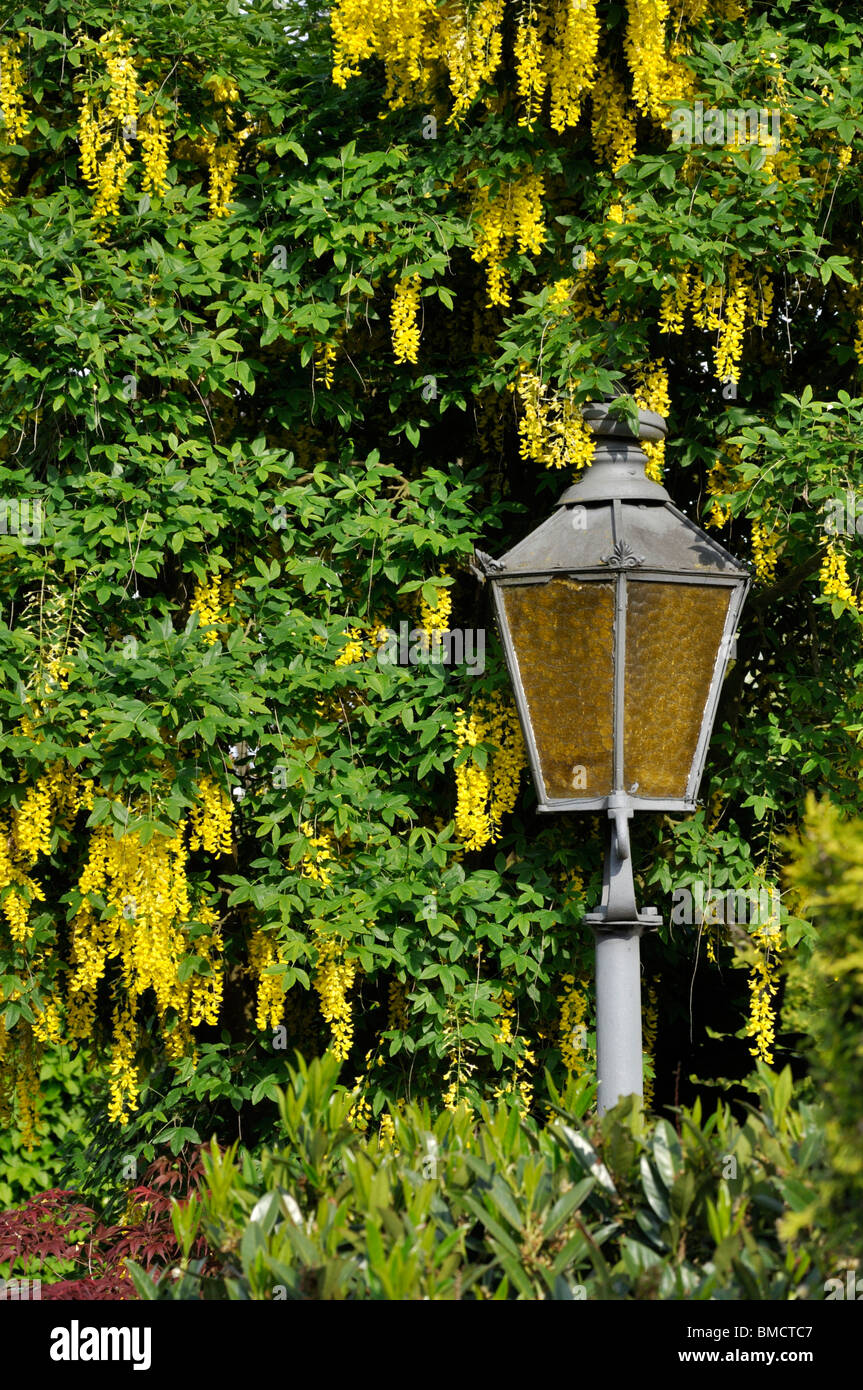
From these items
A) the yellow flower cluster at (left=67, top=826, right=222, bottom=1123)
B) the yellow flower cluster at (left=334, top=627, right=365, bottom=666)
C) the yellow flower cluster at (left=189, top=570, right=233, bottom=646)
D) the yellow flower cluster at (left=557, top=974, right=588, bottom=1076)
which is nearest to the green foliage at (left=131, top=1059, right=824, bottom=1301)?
the yellow flower cluster at (left=67, top=826, right=222, bottom=1123)

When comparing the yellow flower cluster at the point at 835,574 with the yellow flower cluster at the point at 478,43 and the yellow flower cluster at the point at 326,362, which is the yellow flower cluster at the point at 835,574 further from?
the yellow flower cluster at the point at 326,362

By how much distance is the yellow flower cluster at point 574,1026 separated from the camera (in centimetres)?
452

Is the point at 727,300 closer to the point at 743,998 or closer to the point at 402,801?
the point at 402,801

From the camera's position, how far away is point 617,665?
3168 millimetres

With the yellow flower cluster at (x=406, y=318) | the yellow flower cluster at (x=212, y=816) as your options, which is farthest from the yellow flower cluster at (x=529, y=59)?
the yellow flower cluster at (x=212, y=816)

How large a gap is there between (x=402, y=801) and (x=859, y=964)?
2.81 meters

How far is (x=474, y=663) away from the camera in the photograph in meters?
4.68

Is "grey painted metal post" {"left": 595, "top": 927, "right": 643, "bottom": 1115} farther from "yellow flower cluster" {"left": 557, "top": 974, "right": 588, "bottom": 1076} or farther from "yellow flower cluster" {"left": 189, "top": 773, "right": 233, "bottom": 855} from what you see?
"yellow flower cluster" {"left": 189, "top": 773, "right": 233, "bottom": 855}

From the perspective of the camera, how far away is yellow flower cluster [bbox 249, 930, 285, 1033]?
14.3 ft

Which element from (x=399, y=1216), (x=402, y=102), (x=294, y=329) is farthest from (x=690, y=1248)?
(x=402, y=102)

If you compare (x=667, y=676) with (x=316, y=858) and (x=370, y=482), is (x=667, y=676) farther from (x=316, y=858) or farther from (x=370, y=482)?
(x=370, y=482)

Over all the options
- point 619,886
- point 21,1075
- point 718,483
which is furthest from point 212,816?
point 718,483

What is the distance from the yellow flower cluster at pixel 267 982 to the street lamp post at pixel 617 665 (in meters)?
1.37
